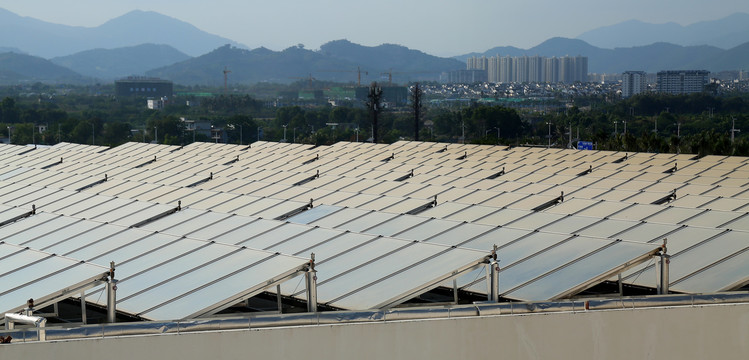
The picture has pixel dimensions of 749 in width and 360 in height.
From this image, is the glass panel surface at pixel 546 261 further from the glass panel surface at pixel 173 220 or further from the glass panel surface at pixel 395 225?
the glass panel surface at pixel 173 220

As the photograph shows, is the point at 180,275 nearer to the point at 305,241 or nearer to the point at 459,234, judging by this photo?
the point at 305,241

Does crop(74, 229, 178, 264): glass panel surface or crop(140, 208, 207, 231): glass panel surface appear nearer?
crop(74, 229, 178, 264): glass panel surface

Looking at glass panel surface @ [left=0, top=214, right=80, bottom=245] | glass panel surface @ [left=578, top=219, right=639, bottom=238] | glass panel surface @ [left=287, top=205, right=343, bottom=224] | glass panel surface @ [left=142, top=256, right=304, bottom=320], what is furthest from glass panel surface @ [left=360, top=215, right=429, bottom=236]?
glass panel surface @ [left=0, top=214, right=80, bottom=245]

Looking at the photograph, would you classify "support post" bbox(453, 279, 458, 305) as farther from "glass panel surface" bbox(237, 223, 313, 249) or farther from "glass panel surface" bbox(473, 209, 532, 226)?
"glass panel surface" bbox(473, 209, 532, 226)

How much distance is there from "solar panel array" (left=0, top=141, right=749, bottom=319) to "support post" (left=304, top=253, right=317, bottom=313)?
16cm

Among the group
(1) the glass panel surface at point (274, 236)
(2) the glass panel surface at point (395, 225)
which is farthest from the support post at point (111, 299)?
(2) the glass panel surface at point (395, 225)

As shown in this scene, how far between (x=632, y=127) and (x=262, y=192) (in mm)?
89566

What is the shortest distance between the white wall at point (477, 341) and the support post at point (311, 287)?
0.63m

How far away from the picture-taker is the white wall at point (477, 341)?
770 cm

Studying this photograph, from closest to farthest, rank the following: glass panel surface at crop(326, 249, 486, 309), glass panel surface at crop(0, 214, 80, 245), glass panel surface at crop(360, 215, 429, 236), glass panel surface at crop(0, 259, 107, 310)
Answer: glass panel surface at crop(0, 259, 107, 310), glass panel surface at crop(326, 249, 486, 309), glass panel surface at crop(360, 215, 429, 236), glass panel surface at crop(0, 214, 80, 245)

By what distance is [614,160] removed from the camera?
32438 millimetres

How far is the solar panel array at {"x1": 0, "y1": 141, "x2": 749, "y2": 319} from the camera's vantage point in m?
9.12

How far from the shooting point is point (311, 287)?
870 cm

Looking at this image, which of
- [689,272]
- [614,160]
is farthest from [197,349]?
[614,160]
